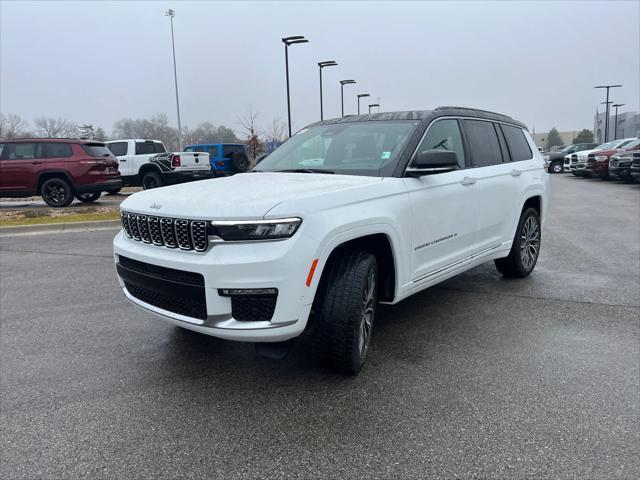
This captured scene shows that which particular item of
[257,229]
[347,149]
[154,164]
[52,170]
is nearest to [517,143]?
[347,149]

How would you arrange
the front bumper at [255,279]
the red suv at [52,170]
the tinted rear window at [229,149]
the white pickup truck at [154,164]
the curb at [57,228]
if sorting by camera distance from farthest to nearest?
the tinted rear window at [229,149] → the white pickup truck at [154,164] → the red suv at [52,170] → the curb at [57,228] → the front bumper at [255,279]

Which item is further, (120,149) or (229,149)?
(229,149)

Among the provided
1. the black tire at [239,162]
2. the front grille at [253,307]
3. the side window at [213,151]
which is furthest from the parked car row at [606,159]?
the front grille at [253,307]

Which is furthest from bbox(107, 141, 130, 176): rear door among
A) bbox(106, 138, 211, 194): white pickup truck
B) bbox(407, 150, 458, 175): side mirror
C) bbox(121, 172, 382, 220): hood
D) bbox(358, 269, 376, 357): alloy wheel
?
bbox(358, 269, 376, 357): alloy wheel

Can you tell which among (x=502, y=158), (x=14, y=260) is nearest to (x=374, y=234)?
(x=502, y=158)

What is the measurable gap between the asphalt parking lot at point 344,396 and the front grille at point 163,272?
74 centimetres

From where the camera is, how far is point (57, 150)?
524 inches

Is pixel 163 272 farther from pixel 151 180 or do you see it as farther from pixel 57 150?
pixel 151 180

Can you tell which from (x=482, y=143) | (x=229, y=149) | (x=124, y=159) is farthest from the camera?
(x=229, y=149)

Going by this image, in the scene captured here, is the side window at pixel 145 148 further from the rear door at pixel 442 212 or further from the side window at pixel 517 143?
Result: the rear door at pixel 442 212

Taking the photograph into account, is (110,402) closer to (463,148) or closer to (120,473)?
(120,473)

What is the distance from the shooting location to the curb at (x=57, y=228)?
9.72m

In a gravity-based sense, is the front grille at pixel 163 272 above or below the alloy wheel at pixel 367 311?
above

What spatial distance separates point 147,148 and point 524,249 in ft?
50.2
